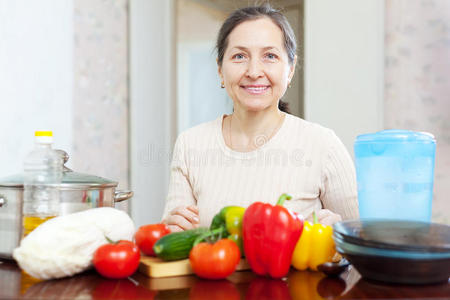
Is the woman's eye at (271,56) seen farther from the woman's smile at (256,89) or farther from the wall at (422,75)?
the wall at (422,75)

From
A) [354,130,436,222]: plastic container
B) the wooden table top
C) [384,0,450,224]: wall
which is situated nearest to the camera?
the wooden table top

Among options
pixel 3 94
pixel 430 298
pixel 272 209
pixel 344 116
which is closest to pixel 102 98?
pixel 3 94

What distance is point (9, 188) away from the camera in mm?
958

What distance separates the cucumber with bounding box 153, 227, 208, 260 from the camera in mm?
878

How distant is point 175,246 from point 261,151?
2.57 ft

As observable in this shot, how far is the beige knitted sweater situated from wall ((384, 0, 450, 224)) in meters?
1.08

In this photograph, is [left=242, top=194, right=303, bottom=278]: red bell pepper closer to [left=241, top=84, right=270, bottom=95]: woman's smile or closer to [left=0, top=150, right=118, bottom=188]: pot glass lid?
[left=0, top=150, right=118, bottom=188]: pot glass lid

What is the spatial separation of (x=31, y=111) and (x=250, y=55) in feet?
4.51

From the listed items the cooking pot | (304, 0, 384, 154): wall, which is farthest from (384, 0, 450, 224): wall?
the cooking pot

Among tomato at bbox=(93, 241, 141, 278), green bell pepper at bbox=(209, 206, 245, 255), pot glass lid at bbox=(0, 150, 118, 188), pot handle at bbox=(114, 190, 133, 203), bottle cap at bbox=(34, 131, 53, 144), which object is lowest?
tomato at bbox=(93, 241, 141, 278)

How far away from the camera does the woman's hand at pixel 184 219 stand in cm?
125

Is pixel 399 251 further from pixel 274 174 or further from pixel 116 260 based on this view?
pixel 274 174

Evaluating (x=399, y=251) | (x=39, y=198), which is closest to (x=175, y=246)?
(x=39, y=198)

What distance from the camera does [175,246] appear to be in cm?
88
